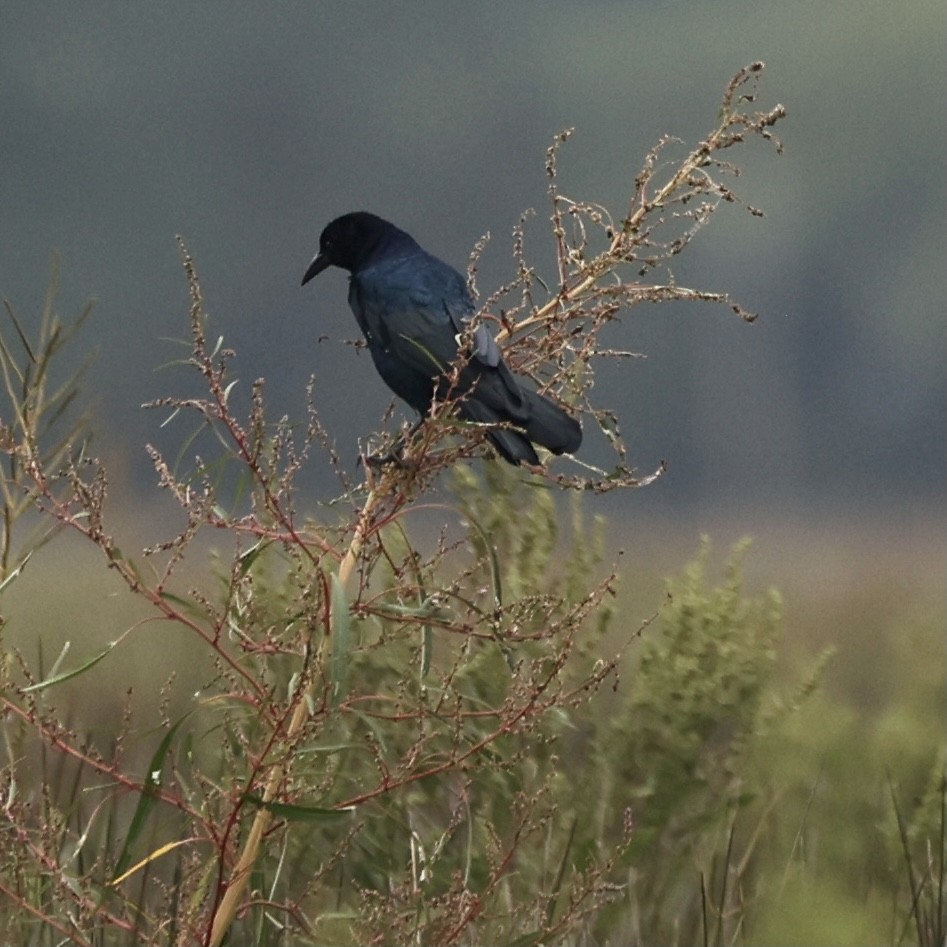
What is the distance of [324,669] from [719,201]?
0.88 meters

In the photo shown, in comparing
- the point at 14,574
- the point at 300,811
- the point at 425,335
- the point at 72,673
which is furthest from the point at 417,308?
the point at 300,811

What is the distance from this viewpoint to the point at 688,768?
3.58m

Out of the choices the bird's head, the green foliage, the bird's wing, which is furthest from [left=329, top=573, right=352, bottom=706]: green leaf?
the bird's head

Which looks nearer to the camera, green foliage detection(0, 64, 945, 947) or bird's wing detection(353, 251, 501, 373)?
green foliage detection(0, 64, 945, 947)

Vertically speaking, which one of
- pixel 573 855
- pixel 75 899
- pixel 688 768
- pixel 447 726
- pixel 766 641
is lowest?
pixel 75 899

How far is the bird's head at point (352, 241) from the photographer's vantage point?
11.8ft

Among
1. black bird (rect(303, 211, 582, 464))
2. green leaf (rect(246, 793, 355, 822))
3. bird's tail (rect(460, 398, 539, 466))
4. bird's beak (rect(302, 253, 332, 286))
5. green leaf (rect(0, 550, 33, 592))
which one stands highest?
bird's beak (rect(302, 253, 332, 286))

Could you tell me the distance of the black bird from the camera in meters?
2.48

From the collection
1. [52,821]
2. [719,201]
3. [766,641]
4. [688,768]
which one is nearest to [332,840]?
[688,768]

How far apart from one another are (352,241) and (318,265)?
4.0 inches

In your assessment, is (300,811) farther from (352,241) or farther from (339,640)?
(352,241)

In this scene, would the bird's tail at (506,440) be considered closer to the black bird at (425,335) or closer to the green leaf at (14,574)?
the black bird at (425,335)

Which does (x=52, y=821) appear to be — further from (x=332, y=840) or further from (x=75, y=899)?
(x=332, y=840)

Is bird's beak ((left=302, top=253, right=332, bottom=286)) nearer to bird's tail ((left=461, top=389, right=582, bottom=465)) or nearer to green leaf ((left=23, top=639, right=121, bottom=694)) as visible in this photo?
bird's tail ((left=461, top=389, right=582, bottom=465))
